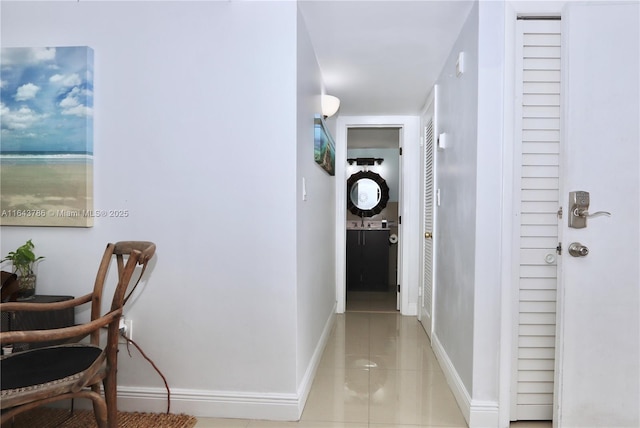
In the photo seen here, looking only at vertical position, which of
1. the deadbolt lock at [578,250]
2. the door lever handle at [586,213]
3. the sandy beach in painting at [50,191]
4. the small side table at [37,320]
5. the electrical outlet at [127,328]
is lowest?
the electrical outlet at [127,328]

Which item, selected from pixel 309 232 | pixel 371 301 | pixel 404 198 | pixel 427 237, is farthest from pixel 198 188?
pixel 371 301

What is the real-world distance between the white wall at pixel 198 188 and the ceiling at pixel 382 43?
1.27ft

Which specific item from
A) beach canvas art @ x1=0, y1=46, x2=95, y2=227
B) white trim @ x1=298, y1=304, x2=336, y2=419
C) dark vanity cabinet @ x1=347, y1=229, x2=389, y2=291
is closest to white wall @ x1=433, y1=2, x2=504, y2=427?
white trim @ x1=298, y1=304, x2=336, y2=419

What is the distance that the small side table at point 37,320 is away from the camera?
5.44ft

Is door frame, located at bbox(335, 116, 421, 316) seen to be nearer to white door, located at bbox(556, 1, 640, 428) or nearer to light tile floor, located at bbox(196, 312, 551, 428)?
light tile floor, located at bbox(196, 312, 551, 428)

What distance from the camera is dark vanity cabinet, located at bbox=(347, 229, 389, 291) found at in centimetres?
541

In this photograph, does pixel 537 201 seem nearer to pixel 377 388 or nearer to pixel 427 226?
pixel 377 388

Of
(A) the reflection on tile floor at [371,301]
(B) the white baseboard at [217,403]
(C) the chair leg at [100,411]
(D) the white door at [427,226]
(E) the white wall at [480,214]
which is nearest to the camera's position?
(C) the chair leg at [100,411]

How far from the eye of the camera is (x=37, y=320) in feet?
5.73

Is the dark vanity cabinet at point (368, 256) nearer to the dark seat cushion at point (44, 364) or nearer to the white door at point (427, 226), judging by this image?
the white door at point (427, 226)

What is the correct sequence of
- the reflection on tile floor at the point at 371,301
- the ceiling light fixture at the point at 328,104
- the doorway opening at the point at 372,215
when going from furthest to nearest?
the doorway opening at the point at 372,215 → the reflection on tile floor at the point at 371,301 → the ceiling light fixture at the point at 328,104

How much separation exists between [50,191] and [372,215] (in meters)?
4.38

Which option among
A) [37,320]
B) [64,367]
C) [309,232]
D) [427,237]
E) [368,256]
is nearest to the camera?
[64,367]

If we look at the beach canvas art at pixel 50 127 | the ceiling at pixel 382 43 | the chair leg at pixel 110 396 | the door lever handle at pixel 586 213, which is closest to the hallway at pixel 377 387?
the chair leg at pixel 110 396
